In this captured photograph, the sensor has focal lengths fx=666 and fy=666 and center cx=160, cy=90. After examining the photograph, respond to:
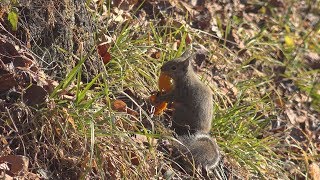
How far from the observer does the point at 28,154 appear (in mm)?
4160

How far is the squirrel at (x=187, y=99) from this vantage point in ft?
16.0

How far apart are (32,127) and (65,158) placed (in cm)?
29

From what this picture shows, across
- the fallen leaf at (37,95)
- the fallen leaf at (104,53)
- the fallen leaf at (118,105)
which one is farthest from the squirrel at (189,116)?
the fallen leaf at (37,95)

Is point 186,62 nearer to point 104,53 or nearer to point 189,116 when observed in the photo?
point 189,116

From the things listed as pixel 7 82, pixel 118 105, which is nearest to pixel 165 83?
pixel 118 105

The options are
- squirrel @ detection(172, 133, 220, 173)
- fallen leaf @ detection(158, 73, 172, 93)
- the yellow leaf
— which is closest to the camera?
squirrel @ detection(172, 133, 220, 173)

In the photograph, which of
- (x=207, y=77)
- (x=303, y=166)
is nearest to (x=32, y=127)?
(x=207, y=77)

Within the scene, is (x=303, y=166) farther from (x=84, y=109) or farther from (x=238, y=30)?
(x=84, y=109)

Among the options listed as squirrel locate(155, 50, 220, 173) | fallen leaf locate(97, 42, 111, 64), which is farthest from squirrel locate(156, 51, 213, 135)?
fallen leaf locate(97, 42, 111, 64)

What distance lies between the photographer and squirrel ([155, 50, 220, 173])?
4.76m

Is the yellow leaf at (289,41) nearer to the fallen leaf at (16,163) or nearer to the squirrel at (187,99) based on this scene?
the squirrel at (187,99)

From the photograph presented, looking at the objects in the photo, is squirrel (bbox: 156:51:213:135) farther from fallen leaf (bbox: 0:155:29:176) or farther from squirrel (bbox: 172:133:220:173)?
fallen leaf (bbox: 0:155:29:176)

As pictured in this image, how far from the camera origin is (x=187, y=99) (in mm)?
4934

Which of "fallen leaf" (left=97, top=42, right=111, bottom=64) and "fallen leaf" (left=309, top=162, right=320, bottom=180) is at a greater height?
"fallen leaf" (left=97, top=42, right=111, bottom=64)
